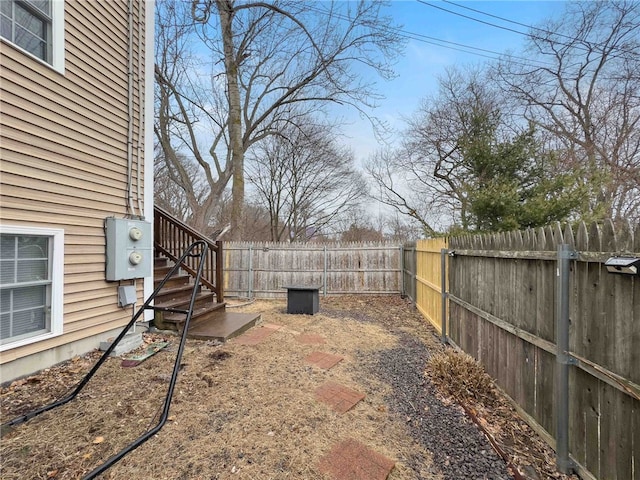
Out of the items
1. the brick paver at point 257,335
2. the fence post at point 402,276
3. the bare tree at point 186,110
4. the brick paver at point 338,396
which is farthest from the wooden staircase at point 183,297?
the bare tree at point 186,110

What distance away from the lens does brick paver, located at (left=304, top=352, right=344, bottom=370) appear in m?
3.53

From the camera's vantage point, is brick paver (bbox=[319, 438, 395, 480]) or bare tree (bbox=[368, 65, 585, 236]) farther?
bare tree (bbox=[368, 65, 585, 236])

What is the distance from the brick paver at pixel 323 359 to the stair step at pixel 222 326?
123 cm

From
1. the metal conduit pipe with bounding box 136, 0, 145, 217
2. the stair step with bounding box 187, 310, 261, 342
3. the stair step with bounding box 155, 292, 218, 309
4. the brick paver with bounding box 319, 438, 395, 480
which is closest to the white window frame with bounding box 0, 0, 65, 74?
the metal conduit pipe with bounding box 136, 0, 145, 217

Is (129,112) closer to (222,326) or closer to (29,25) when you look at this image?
(29,25)

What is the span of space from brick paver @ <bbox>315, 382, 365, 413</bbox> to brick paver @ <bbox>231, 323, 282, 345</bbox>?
5.07 ft

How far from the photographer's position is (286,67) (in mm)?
11797

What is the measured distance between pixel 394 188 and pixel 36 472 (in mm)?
15635

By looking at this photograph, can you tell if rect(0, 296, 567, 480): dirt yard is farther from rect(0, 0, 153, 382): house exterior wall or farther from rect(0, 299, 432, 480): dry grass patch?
rect(0, 0, 153, 382): house exterior wall

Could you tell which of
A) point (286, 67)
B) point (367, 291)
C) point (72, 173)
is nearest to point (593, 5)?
point (286, 67)

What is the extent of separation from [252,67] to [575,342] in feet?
43.7

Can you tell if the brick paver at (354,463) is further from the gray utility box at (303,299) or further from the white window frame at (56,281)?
the gray utility box at (303,299)

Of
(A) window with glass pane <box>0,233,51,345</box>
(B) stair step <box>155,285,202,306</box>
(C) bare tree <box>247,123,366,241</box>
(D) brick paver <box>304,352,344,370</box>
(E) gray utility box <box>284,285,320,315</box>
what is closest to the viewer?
(A) window with glass pane <box>0,233,51,345</box>

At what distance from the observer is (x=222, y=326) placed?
4.56m
